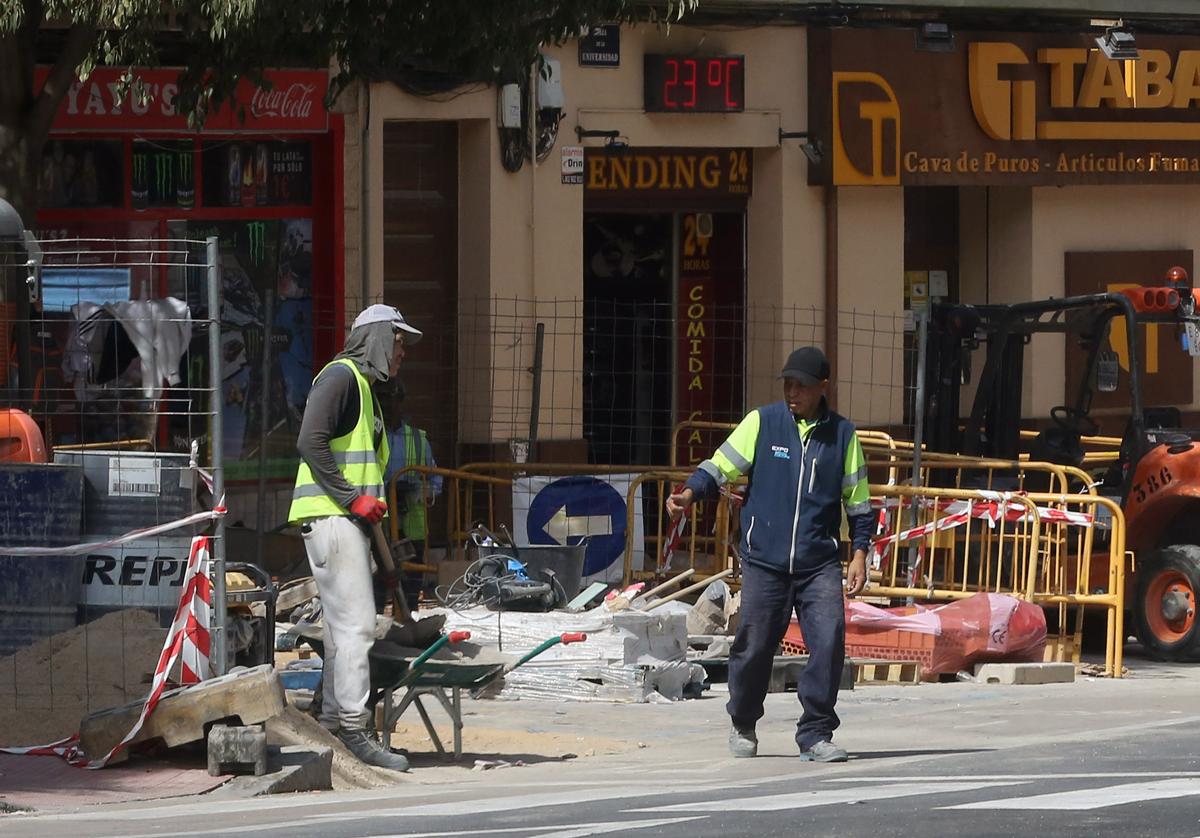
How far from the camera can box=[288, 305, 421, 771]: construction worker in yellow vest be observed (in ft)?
31.6

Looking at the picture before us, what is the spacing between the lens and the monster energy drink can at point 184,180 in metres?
17.5

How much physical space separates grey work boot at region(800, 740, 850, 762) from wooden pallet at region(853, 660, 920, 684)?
3.22m

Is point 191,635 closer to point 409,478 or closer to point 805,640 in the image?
point 805,640

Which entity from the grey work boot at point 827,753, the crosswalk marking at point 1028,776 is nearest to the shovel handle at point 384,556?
the grey work boot at point 827,753

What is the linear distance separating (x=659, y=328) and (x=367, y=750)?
11434mm

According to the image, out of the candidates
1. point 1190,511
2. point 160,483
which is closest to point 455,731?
point 160,483

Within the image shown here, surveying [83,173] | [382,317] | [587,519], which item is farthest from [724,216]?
[382,317]

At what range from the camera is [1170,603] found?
48.0 feet

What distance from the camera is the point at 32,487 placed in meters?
10.8

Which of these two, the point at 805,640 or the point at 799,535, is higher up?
the point at 799,535

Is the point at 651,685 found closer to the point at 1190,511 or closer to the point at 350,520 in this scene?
the point at 350,520

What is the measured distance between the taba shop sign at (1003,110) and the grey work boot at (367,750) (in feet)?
37.2

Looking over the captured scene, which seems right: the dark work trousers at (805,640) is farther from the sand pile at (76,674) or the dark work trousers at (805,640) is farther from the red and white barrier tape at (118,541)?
the sand pile at (76,674)

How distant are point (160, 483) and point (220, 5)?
10.3ft
